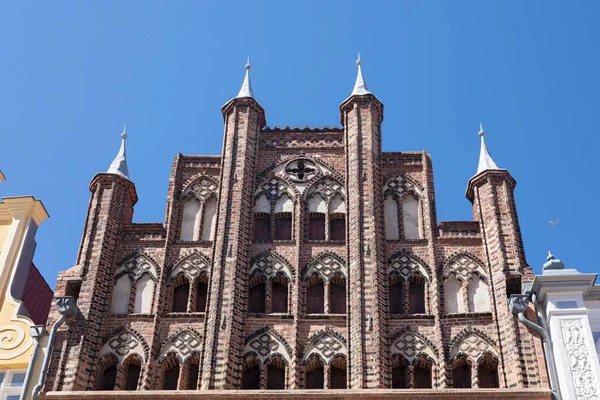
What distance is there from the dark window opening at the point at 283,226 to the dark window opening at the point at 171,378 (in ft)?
11.9

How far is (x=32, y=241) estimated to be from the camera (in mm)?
17469

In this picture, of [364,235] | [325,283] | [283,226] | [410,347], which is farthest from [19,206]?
[410,347]

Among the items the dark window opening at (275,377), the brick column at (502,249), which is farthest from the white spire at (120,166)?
the brick column at (502,249)

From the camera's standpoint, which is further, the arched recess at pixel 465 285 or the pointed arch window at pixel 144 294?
the pointed arch window at pixel 144 294

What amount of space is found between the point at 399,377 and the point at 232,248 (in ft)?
13.8

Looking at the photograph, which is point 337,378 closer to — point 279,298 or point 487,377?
point 279,298

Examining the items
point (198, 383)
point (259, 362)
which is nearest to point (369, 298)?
point (259, 362)

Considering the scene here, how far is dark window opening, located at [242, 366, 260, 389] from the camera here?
1554 cm

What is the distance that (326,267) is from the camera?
16.9 meters

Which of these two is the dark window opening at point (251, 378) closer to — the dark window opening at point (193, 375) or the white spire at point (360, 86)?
the dark window opening at point (193, 375)

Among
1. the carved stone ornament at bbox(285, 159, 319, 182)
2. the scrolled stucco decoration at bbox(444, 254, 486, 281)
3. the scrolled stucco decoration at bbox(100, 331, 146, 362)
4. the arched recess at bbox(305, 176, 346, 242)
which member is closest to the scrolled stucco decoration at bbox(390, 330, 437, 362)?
the scrolled stucco decoration at bbox(444, 254, 486, 281)

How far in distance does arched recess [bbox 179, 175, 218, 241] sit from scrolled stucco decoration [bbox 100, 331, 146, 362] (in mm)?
2615

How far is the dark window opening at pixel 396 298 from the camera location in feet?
54.1

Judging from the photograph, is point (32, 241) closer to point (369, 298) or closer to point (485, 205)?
point (369, 298)
